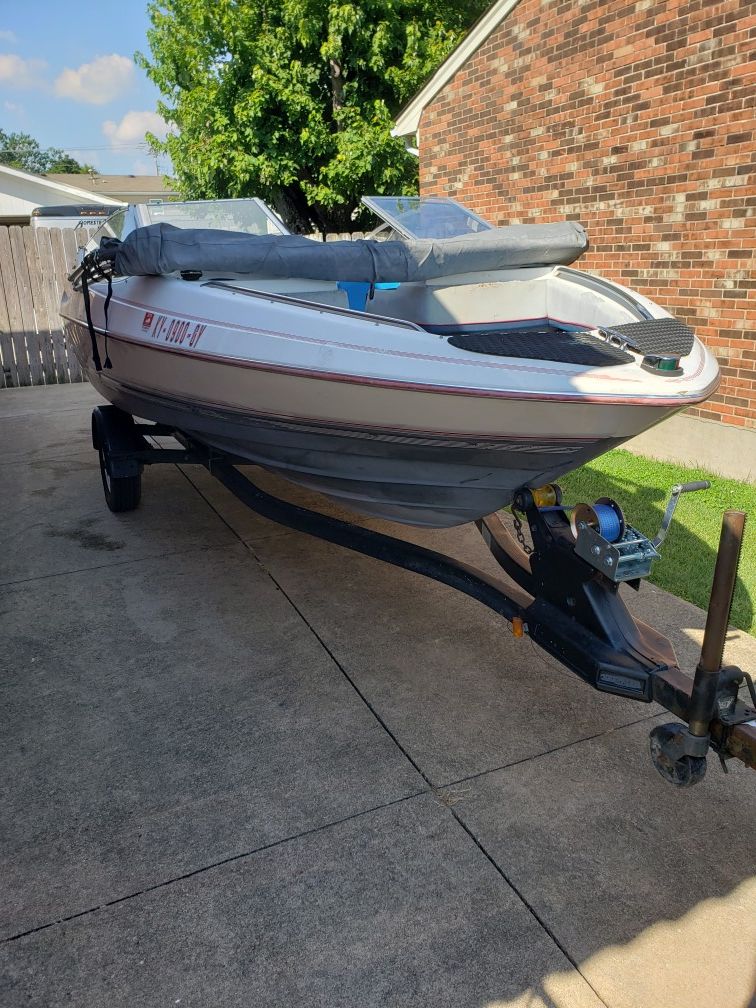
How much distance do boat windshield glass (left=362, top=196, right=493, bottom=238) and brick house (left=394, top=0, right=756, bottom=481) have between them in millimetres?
2128

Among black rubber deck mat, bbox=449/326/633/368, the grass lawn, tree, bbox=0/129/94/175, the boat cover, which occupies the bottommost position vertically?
the grass lawn

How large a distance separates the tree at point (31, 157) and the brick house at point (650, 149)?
319 ft

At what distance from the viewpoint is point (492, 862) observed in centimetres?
221

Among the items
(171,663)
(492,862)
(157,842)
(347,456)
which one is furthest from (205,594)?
(492,862)

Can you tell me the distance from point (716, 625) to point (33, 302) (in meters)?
9.57

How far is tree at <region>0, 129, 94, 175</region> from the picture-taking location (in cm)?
9200

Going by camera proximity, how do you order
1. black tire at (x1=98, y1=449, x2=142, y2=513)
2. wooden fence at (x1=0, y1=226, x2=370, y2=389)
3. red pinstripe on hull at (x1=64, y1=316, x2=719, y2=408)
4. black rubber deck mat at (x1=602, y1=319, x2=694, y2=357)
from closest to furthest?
red pinstripe on hull at (x1=64, y1=316, x2=719, y2=408), black rubber deck mat at (x1=602, y1=319, x2=694, y2=357), black tire at (x1=98, y1=449, x2=142, y2=513), wooden fence at (x1=0, y1=226, x2=370, y2=389)

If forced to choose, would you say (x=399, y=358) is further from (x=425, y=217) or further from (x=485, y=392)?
(x=425, y=217)

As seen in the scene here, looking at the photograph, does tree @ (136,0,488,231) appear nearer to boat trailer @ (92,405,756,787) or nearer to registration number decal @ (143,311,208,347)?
registration number decal @ (143,311,208,347)

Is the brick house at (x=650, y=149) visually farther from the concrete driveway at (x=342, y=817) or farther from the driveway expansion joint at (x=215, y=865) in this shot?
the driveway expansion joint at (x=215, y=865)

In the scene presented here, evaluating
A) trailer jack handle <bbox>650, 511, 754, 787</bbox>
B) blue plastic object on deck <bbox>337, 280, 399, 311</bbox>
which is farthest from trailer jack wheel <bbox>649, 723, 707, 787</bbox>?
blue plastic object on deck <bbox>337, 280, 399, 311</bbox>

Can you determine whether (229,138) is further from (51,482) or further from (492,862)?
(492,862)

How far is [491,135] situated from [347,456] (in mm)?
5838

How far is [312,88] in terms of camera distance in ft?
49.3
